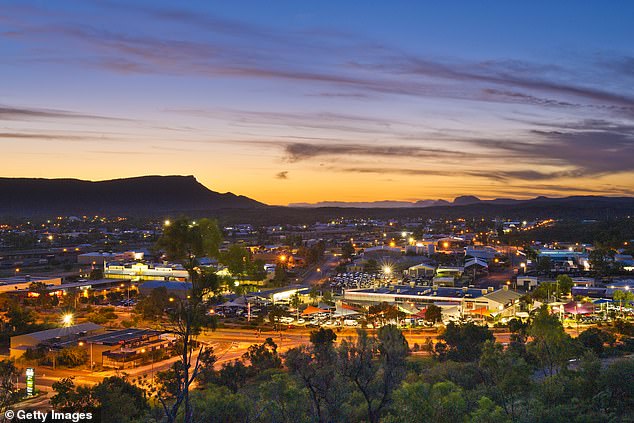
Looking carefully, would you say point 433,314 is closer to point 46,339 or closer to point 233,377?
point 233,377

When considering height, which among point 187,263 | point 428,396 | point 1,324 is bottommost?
point 1,324

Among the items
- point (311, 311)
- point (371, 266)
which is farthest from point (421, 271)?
point (311, 311)

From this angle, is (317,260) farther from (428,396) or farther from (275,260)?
(428,396)

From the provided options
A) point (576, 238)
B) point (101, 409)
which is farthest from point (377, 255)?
point (101, 409)

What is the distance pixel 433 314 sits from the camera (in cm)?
3381

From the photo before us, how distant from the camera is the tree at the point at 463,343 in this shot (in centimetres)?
2441

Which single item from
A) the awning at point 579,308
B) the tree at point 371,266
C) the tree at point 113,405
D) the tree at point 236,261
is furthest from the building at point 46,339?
the tree at point 371,266

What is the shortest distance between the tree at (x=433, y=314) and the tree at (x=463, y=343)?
7249mm

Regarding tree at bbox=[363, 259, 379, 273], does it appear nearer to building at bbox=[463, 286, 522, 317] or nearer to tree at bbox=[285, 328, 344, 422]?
building at bbox=[463, 286, 522, 317]

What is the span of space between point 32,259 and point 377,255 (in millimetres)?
41974

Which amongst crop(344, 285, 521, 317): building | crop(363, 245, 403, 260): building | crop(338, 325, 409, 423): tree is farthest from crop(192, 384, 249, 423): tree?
crop(363, 245, 403, 260): building

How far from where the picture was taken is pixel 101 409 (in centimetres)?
1517

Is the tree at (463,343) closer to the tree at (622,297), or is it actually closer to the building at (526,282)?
the tree at (622,297)

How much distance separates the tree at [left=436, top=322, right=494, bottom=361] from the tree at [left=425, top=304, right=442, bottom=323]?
7249mm
